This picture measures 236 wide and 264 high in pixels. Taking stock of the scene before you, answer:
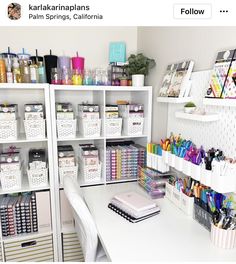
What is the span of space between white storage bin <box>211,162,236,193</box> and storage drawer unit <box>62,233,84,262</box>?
1.22m

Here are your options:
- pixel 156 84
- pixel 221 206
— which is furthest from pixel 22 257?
pixel 156 84

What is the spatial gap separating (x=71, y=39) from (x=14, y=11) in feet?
2.66

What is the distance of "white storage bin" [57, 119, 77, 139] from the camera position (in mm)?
1665

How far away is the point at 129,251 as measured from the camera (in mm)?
992

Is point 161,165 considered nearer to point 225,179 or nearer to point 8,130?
point 225,179

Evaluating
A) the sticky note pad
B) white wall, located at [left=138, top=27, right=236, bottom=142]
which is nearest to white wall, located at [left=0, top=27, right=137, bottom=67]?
the sticky note pad

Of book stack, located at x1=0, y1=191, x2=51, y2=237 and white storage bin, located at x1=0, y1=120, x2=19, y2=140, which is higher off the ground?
white storage bin, located at x1=0, y1=120, x2=19, y2=140

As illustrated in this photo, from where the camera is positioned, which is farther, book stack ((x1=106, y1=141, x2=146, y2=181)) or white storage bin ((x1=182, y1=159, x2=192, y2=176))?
book stack ((x1=106, y1=141, x2=146, y2=181))

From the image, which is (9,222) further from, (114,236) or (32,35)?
(32,35)

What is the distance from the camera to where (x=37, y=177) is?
167cm

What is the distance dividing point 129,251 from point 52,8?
3.83 feet

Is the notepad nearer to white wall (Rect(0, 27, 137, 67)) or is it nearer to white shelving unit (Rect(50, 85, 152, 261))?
white shelving unit (Rect(50, 85, 152, 261))

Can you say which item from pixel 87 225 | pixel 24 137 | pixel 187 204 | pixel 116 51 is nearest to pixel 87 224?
pixel 87 225

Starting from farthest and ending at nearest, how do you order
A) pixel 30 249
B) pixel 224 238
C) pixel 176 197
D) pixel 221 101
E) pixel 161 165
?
pixel 30 249 < pixel 161 165 < pixel 176 197 < pixel 221 101 < pixel 224 238
